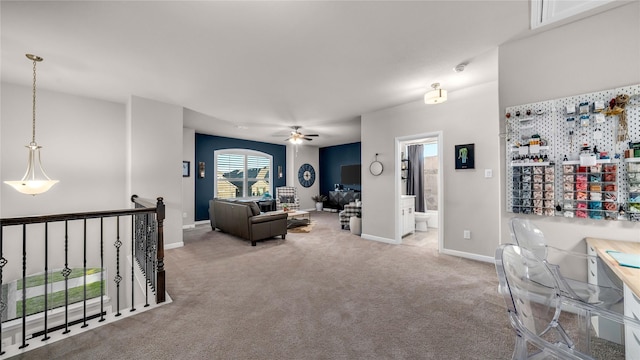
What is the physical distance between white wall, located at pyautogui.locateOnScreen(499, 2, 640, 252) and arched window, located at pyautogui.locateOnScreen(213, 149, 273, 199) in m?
6.94

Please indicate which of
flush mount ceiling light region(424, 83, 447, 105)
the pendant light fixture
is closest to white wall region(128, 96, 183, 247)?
the pendant light fixture

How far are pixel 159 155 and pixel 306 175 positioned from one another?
5.66 metres

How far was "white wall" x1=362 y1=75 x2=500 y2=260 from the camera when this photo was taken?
351 cm

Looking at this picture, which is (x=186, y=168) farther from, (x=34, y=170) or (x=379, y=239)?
(x=379, y=239)

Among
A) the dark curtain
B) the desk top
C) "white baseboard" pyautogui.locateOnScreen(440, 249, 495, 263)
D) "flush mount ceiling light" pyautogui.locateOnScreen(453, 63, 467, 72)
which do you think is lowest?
"white baseboard" pyautogui.locateOnScreen(440, 249, 495, 263)

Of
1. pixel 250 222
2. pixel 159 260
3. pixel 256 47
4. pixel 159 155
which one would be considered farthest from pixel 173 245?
pixel 256 47

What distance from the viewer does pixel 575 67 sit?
2143 mm

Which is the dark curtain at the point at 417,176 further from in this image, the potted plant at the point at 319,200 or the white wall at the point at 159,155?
the white wall at the point at 159,155

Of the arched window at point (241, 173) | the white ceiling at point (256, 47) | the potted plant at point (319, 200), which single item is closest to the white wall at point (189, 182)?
the arched window at point (241, 173)

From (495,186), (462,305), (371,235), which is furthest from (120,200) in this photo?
(495,186)

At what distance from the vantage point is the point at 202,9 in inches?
77.7

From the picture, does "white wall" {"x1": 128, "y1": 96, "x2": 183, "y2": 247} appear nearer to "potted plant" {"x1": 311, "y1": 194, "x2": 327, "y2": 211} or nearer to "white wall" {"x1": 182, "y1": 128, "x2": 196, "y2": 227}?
"white wall" {"x1": 182, "y1": 128, "x2": 196, "y2": 227}

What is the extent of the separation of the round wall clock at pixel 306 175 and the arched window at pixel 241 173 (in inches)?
46.9

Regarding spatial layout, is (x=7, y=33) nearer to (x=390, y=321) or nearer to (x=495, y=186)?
(x=390, y=321)
